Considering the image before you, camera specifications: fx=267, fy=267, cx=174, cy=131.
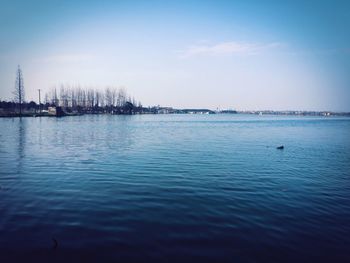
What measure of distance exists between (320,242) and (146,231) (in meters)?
5.47

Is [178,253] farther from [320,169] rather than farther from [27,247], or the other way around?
[320,169]

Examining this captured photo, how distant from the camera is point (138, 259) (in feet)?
22.8

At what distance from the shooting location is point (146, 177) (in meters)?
15.8

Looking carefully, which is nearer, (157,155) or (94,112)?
(157,155)

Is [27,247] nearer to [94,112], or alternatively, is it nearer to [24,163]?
[24,163]

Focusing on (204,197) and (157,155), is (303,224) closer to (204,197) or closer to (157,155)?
(204,197)

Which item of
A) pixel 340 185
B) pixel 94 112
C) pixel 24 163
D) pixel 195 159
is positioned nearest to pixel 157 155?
pixel 195 159

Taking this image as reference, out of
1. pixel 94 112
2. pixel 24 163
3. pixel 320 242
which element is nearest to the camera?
pixel 320 242

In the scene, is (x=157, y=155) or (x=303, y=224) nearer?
(x=303, y=224)

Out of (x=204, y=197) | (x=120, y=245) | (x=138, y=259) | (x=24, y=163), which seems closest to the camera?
(x=138, y=259)

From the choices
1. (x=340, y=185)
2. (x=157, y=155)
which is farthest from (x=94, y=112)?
(x=340, y=185)

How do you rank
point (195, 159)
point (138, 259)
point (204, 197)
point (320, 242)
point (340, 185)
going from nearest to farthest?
point (138, 259) → point (320, 242) → point (204, 197) → point (340, 185) → point (195, 159)

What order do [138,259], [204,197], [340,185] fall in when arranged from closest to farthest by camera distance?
[138,259] → [204,197] → [340,185]

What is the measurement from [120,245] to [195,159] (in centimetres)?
1522
